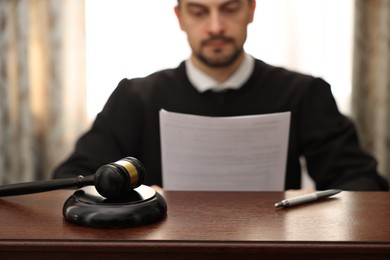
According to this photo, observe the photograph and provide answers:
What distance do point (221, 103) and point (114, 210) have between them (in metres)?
0.97

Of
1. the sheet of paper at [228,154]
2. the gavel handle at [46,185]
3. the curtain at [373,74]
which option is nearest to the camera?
the gavel handle at [46,185]

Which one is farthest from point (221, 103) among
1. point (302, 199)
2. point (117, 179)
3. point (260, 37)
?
point (260, 37)

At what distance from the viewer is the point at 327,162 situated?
1.61 meters

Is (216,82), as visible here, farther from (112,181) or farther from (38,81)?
(38,81)

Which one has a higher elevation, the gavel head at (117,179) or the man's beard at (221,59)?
the man's beard at (221,59)

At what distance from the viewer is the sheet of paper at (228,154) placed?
1205 millimetres

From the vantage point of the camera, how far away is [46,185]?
0.86m

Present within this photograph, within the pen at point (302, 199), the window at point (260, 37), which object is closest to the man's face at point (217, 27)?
the pen at point (302, 199)

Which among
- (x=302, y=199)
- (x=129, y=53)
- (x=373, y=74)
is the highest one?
(x=129, y=53)

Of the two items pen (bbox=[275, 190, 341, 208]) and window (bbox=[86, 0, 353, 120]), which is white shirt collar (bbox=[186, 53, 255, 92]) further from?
window (bbox=[86, 0, 353, 120])

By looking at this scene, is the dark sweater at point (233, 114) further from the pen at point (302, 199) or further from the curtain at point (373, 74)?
the curtain at point (373, 74)

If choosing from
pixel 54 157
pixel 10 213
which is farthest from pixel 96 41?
pixel 10 213

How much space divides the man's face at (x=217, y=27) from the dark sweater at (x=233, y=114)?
128 millimetres

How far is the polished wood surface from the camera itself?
0.69 m
